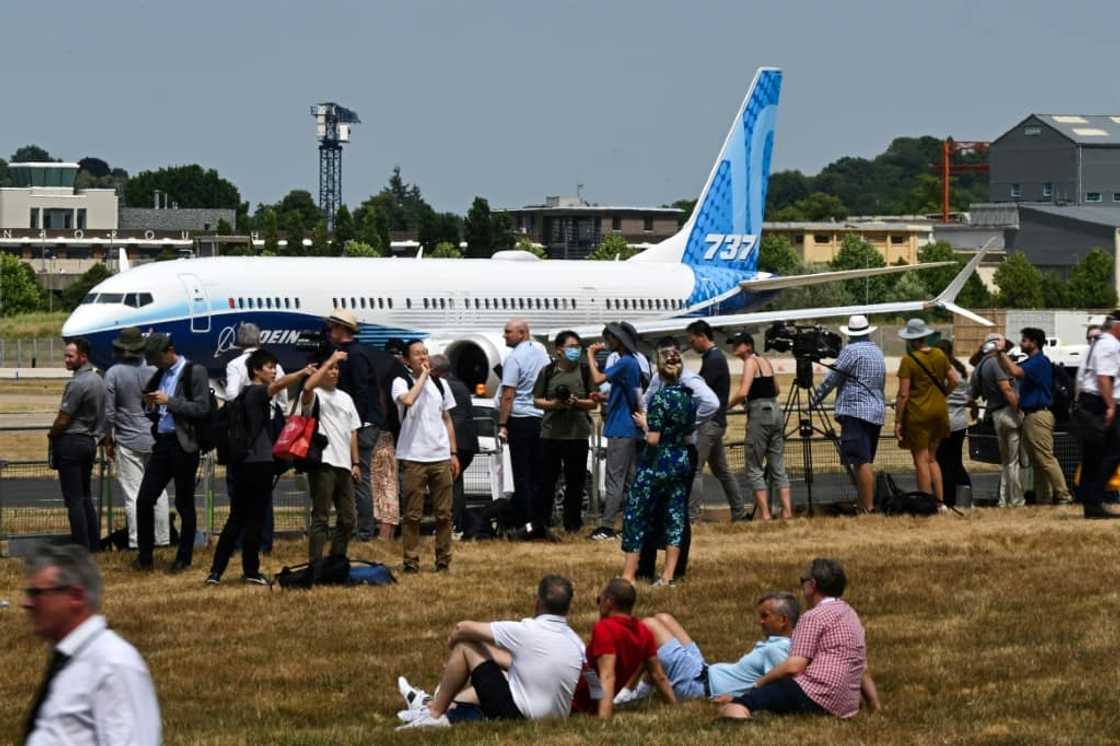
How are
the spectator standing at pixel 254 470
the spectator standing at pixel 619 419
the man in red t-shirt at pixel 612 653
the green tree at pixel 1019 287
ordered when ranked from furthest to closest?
the green tree at pixel 1019 287 → the spectator standing at pixel 619 419 → the spectator standing at pixel 254 470 → the man in red t-shirt at pixel 612 653

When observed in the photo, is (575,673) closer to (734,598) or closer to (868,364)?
(734,598)

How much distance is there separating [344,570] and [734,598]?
283cm

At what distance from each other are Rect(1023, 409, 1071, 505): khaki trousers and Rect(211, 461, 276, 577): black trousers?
8520 millimetres

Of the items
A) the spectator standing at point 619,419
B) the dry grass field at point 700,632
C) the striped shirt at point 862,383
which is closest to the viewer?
the dry grass field at point 700,632

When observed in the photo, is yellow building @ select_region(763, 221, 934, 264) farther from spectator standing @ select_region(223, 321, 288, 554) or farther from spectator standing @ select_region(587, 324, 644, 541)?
spectator standing @ select_region(223, 321, 288, 554)

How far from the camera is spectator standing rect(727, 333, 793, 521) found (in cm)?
1967

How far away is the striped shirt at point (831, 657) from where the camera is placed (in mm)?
10477

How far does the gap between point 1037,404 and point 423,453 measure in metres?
7.48

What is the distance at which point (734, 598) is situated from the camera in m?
14.6

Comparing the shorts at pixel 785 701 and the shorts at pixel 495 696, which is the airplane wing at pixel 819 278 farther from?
the shorts at pixel 495 696

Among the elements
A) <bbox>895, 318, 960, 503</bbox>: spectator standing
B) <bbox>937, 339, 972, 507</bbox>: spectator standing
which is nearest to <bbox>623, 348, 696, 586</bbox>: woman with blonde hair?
<bbox>895, 318, 960, 503</bbox>: spectator standing

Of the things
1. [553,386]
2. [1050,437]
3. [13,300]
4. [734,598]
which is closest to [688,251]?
[1050,437]

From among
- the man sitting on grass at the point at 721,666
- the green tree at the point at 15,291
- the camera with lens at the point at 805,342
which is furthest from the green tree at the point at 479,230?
the man sitting on grass at the point at 721,666

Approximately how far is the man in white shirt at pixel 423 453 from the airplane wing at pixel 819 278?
74.2 ft
